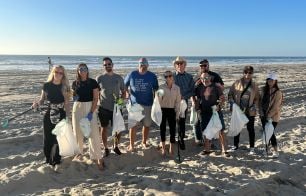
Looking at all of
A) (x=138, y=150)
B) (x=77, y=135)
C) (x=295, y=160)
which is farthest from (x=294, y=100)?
(x=77, y=135)

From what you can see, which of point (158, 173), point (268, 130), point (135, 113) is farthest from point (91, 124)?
point (268, 130)

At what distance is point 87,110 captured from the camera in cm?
655

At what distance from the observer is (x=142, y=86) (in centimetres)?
723

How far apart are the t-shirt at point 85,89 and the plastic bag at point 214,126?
7.43ft

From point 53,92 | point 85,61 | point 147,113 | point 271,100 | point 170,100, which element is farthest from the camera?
point 85,61

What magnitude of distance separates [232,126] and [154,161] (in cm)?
165

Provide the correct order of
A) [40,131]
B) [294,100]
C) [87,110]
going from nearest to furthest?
[87,110] → [40,131] → [294,100]

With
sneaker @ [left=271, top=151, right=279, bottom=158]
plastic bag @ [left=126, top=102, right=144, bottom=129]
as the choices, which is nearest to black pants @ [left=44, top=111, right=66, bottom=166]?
plastic bag @ [left=126, top=102, right=144, bottom=129]

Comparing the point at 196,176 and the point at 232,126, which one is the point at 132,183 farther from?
the point at 232,126

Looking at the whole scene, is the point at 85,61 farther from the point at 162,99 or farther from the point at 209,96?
the point at 209,96

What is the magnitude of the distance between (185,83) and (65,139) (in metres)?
2.66

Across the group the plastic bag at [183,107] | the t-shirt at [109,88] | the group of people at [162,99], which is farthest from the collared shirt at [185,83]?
the t-shirt at [109,88]

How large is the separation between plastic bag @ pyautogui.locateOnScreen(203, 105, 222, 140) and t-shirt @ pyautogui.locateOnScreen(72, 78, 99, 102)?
2.26 metres

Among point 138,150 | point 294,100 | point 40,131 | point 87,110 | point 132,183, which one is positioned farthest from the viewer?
point 294,100
